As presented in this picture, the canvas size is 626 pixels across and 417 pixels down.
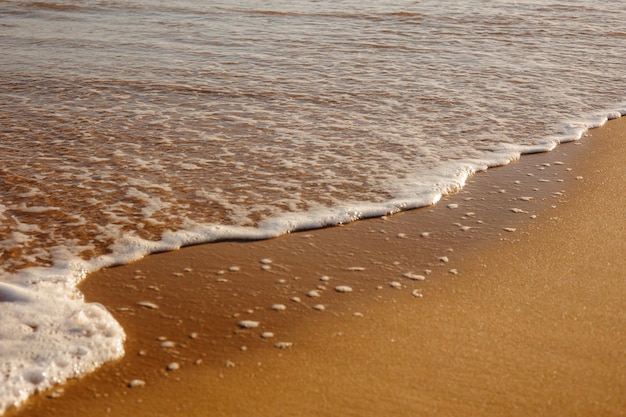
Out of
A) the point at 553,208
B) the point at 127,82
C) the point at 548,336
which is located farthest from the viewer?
the point at 127,82

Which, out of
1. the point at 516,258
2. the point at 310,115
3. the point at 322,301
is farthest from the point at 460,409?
the point at 310,115

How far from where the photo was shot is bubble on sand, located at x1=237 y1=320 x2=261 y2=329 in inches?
111

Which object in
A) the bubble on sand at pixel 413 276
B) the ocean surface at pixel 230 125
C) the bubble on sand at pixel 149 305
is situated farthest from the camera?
the ocean surface at pixel 230 125

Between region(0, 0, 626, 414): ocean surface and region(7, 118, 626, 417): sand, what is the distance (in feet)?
0.61

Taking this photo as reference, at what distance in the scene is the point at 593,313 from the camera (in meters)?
2.92

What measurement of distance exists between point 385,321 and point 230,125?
2678mm

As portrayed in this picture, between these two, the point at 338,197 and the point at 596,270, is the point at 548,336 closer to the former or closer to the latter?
the point at 596,270

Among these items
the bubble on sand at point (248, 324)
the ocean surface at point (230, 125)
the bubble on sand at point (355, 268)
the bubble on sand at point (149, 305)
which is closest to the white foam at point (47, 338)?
the ocean surface at point (230, 125)

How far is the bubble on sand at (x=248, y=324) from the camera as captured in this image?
2.81 m

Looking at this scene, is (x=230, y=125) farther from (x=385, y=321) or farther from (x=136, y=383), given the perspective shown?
(x=136, y=383)

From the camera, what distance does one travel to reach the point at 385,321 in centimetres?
287

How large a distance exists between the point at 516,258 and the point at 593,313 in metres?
0.54

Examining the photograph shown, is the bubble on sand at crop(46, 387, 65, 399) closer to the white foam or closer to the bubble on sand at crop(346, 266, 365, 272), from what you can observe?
the white foam

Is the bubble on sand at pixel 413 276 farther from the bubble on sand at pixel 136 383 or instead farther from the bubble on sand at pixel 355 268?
the bubble on sand at pixel 136 383
